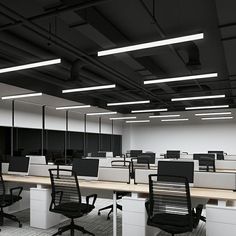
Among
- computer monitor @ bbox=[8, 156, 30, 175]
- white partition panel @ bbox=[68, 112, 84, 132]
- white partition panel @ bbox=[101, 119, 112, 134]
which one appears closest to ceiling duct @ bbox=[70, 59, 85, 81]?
computer monitor @ bbox=[8, 156, 30, 175]

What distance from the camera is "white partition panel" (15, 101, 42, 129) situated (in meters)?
8.35

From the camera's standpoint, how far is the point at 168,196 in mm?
3158

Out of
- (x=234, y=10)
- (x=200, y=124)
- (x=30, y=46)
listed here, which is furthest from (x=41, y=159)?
(x=200, y=124)

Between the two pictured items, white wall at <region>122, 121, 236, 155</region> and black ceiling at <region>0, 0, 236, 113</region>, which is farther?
white wall at <region>122, 121, 236, 155</region>

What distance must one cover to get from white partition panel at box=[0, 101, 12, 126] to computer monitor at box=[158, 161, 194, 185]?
5597 millimetres

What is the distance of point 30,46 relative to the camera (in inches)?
220

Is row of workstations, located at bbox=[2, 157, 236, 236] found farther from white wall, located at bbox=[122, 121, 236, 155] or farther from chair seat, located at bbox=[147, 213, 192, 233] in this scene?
white wall, located at bbox=[122, 121, 236, 155]

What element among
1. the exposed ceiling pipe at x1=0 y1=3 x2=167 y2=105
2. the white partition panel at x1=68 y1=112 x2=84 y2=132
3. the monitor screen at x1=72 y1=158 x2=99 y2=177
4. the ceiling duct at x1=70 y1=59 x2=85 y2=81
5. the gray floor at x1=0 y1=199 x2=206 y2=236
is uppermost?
the exposed ceiling pipe at x1=0 y1=3 x2=167 y2=105

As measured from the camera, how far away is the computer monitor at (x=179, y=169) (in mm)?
3809

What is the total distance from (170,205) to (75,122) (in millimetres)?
→ 8617

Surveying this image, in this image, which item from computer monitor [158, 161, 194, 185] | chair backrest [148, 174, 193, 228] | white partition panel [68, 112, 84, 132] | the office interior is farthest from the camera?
white partition panel [68, 112, 84, 132]

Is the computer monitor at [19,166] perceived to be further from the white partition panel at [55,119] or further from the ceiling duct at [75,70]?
the white partition panel at [55,119]

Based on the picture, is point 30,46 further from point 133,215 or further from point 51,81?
point 133,215

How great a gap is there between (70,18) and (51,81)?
14.4 feet
